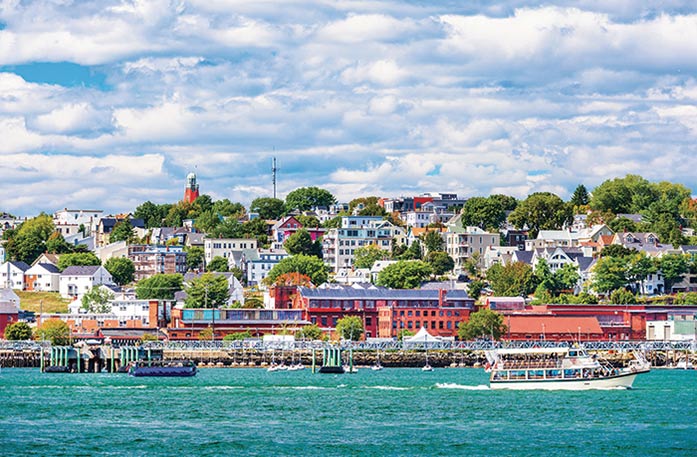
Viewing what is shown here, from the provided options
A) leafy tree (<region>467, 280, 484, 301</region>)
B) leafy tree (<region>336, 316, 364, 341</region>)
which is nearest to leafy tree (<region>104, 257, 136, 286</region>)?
leafy tree (<region>467, 280, 484, 301</region>)

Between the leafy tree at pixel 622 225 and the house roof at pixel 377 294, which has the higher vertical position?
the leafy tree at pixel 622 225

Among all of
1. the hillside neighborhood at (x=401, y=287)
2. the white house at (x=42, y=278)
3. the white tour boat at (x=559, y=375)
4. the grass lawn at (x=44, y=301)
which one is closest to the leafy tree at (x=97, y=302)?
the hillside neighborhood at (x=401, y=287)

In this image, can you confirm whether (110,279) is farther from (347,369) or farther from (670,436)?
(670,436)

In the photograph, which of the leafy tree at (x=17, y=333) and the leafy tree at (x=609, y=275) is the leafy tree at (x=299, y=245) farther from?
the leafy tree at (x=17, y=333)

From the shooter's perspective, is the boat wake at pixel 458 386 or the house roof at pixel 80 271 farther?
the house roof at pixel 80 271

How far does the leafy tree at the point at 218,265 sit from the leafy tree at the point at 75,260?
14.5 m

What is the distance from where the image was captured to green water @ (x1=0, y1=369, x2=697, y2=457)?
6431cm

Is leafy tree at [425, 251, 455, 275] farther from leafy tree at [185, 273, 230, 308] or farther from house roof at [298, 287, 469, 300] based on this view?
house roof at [298, 287, 469, 300]

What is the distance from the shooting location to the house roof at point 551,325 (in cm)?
14175

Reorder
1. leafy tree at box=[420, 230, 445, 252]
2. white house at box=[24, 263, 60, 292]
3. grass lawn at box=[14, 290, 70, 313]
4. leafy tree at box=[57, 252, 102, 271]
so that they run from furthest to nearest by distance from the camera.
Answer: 1. leafy tree at box=[57, 252, 102, 271]
2. leafy tree at box=[420, 230, 445, 252]
3. white house at box=[24, 263, 60, 292]
4. grass lawn at box=[14, 290, 70, 313]

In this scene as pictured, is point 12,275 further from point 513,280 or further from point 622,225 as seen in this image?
point 622,225

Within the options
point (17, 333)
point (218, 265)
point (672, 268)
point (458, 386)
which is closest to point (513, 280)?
point (672, 268)

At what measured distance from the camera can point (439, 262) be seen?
182 meters

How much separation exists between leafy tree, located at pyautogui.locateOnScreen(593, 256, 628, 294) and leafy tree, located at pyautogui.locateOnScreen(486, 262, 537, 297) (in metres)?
7.10
